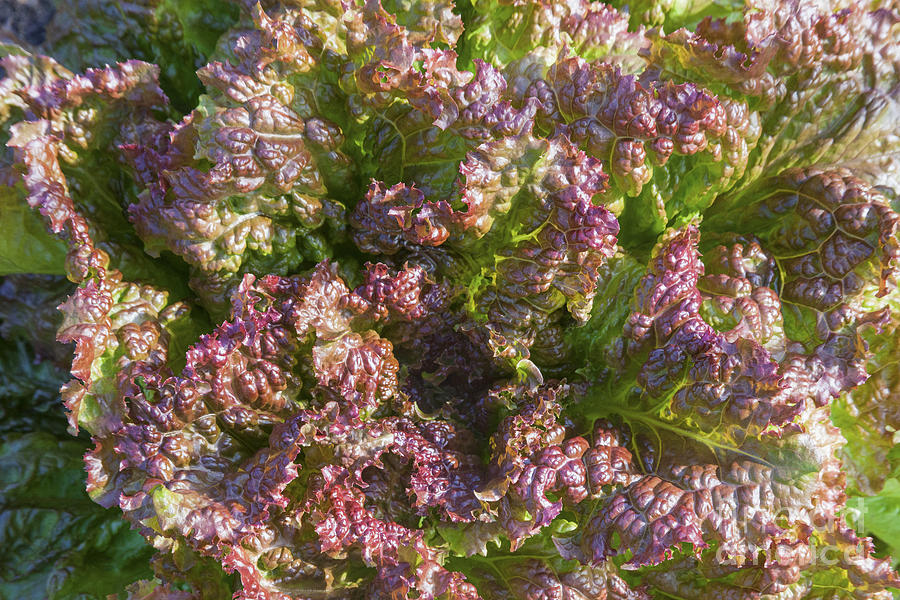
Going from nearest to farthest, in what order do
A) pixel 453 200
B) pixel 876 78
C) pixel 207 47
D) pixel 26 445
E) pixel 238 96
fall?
pixel 238 96 < pixel 453 200 < pixel 876 78 < pixel 207 47 < pixel 26 445

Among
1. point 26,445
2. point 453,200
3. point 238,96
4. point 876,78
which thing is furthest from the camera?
point 26,445

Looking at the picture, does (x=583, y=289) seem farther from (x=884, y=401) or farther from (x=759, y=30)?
(x=884, y=401)

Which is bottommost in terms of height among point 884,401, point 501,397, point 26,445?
point 26,445

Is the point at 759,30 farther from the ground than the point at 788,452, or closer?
farther from the ground

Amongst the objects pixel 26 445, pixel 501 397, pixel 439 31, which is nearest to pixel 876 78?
pixel 439 31

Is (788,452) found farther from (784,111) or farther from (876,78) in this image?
(876,78)

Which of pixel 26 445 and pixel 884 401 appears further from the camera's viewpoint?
pixel 26 445
